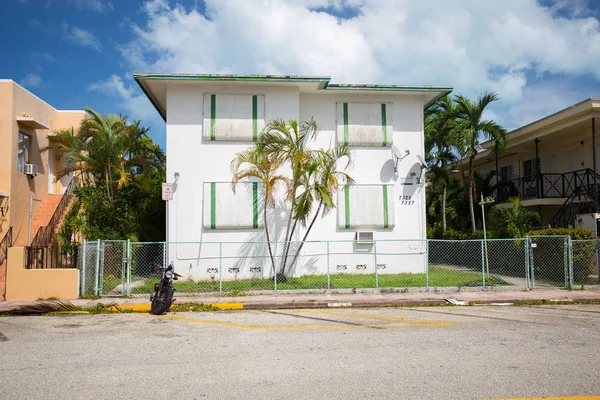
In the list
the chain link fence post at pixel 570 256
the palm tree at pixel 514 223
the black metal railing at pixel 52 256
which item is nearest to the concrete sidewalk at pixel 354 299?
the chain link fence post at pixel 570 256

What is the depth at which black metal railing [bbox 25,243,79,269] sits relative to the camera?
42.3 ft

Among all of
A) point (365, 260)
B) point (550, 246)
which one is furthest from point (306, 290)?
point (550, 246)

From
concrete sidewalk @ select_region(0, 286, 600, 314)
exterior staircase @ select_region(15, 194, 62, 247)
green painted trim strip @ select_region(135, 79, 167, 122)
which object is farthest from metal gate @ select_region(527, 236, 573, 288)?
exterior staircase @ select_region(15, 194, 62, 247)

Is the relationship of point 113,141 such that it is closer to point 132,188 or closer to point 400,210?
point 132,188

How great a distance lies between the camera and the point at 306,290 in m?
13.5

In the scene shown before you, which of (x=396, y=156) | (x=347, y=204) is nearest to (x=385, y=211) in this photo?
(x=347, y=204)

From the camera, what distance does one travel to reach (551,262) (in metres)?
14.8

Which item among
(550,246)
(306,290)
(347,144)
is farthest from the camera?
(347,144)

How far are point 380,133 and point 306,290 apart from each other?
6.68 m

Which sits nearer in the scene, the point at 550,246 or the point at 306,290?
the point at 306,290

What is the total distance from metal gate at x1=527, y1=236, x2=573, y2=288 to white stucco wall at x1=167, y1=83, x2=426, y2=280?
11.6 feet

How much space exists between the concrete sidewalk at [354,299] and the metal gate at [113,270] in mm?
565

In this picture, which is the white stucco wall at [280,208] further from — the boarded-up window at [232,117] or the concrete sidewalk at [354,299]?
the concrete sidewalk at [354,299]

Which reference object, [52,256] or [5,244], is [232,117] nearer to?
[52,256]
